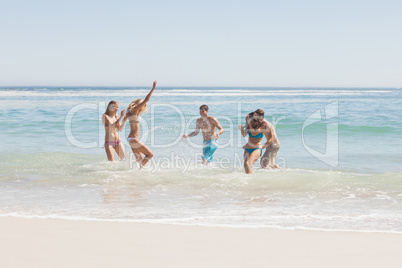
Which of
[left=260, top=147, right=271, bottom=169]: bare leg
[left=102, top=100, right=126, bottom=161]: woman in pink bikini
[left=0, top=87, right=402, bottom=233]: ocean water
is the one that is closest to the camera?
[left=0, top=87, right=402, bottom=233]: ocean water

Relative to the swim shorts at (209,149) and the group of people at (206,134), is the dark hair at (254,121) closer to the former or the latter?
the group of people at (206,134)

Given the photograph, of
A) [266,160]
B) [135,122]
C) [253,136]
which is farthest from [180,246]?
[266,160]

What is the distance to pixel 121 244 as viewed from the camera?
3939 mm

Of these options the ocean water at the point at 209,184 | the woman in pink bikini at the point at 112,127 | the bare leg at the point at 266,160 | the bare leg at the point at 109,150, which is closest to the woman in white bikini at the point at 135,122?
the woman in pink bikini at the point at 112,127

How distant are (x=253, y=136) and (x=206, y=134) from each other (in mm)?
1260

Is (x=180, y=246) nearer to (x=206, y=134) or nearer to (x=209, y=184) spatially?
(x=209, y=184)

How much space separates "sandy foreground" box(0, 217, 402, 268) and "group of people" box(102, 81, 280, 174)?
3619mm

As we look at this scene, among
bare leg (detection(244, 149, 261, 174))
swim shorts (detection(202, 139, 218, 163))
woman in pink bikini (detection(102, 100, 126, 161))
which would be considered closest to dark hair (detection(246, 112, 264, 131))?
bare leg (detection(244, 149, 261, 174))

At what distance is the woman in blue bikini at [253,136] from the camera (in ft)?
25.9

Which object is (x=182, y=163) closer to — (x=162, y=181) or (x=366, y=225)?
(x=162, y=181)

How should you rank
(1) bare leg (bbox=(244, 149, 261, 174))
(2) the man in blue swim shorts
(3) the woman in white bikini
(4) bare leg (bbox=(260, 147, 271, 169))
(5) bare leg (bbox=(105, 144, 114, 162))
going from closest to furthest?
(1) bare leg (bbox=(244, 149, 261, 174))
(3) the woman in white bikini
(4) bare leg (bbox=(260, 147, 271, 169))
(5) bare leg (bbox=(105, 144, 114, 162))
(2) the man in blue swim shorts

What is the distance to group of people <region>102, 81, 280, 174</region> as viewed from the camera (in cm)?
794

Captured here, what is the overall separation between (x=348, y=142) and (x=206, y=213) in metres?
9.26

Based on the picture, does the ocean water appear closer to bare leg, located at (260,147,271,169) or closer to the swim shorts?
the swim shorts
